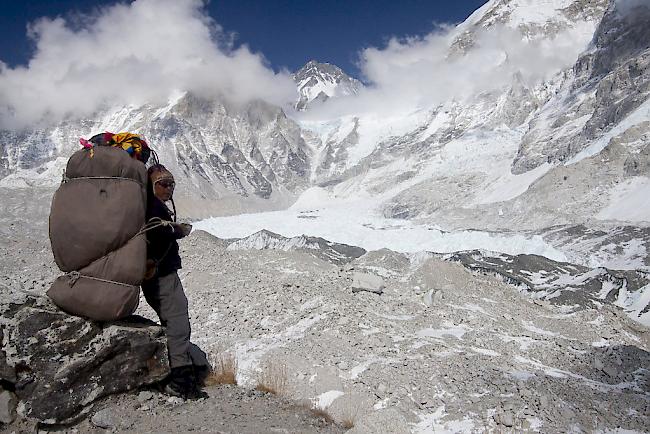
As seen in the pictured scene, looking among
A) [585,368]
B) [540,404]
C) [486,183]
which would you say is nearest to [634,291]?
[585,368]

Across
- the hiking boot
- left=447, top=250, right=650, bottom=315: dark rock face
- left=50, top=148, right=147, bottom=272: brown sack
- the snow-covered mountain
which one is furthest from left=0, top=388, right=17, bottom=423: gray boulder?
the snow-covered mountain

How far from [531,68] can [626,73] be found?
8226cm

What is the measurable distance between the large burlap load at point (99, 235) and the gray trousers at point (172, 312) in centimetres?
35

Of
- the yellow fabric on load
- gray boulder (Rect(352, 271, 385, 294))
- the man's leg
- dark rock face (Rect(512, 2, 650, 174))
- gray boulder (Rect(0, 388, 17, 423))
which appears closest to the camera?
Answer: gray boulder (Rect(0, 388, 17, 423))

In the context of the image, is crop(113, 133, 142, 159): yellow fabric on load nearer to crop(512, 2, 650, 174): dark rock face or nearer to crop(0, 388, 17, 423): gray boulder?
crop(0, 388, 17, 423): gray boulder

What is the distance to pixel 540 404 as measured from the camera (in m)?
6.00

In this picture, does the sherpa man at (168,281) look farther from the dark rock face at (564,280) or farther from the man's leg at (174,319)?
the dark rock face at (564,280)

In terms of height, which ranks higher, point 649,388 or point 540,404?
point 540,404

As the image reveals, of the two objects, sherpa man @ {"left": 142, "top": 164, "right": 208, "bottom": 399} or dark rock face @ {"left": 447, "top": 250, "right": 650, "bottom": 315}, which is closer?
sherpa man @ {"left": 142, "top": 164, "right": 208, "bottom": 399}

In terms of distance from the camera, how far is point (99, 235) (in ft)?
10.7

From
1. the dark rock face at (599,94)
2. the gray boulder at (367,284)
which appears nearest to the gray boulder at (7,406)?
the gray boulder at (367,284)

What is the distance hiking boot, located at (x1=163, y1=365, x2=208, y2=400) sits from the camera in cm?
375

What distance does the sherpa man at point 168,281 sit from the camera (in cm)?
363

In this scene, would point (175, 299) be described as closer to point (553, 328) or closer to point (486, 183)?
point (553, 328)
